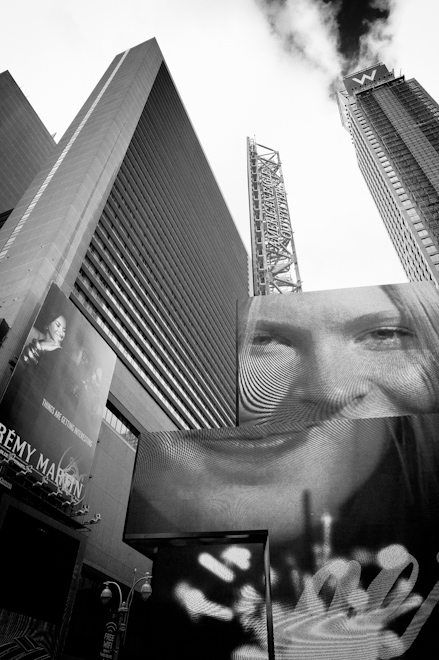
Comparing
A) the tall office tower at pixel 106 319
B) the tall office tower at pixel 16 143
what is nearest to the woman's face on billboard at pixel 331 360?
A: the tall office tower at pixel 106 319

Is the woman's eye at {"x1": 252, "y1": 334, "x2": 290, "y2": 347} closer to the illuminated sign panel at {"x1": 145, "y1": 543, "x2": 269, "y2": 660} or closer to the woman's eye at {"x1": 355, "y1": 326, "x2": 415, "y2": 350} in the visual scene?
the woman's eye at {"x1": 355, "y1": 326, "x2": 415, "y2": 350}

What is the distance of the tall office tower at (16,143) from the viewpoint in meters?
91.2

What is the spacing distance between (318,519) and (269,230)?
17894mm

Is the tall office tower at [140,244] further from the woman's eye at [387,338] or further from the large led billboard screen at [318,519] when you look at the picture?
the large led billboard screen at [318,519]

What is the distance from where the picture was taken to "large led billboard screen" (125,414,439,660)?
29.5ft

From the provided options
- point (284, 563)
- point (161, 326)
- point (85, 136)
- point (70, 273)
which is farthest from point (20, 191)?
point (284, 563)

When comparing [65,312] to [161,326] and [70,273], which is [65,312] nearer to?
[70,273]

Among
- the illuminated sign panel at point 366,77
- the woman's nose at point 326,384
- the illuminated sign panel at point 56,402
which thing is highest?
the illuminated sign panel at point 366,77

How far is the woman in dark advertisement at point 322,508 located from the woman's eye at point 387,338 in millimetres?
1267

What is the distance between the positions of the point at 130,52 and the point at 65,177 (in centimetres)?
5565

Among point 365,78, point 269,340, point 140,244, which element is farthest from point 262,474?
point 365,78

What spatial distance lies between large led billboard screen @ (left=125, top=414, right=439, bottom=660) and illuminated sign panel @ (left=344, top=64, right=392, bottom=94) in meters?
126

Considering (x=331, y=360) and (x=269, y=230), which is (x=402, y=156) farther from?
(x=331, y=360)

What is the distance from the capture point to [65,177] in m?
55.8
